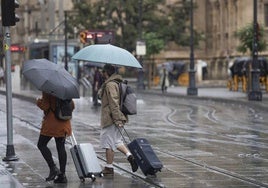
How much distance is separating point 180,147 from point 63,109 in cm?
582

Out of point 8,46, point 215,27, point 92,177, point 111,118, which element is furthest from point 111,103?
point 215,27

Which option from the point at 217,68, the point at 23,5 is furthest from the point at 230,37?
the point at 23,5

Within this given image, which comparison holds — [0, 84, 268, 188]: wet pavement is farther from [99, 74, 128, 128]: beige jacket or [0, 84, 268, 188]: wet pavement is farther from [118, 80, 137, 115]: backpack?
[118, 80, 137, 115]: backpack

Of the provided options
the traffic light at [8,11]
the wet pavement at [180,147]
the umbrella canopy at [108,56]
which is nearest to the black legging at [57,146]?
the wet pavement at [180,147]

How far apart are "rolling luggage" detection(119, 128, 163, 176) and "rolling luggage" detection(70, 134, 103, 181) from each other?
2.32 ft

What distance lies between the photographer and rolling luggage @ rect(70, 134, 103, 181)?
11719mm

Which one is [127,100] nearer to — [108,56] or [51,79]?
[108,56]

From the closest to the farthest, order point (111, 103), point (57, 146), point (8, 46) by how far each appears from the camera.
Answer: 1. point (57, 146)
2. point (111, 103)
3. point (8, 46)

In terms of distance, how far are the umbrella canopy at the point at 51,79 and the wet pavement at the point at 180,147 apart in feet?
4.53

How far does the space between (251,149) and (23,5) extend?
297 ft

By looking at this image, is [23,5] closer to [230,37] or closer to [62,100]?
[230,37]

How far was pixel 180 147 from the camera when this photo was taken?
17.0 metres

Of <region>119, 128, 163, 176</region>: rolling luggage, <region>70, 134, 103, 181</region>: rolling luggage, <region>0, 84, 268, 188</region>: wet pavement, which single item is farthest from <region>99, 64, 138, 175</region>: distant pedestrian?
<region>70, 134, 103, 181</region>: rolling luggage

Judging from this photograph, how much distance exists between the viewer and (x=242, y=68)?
49812mm
